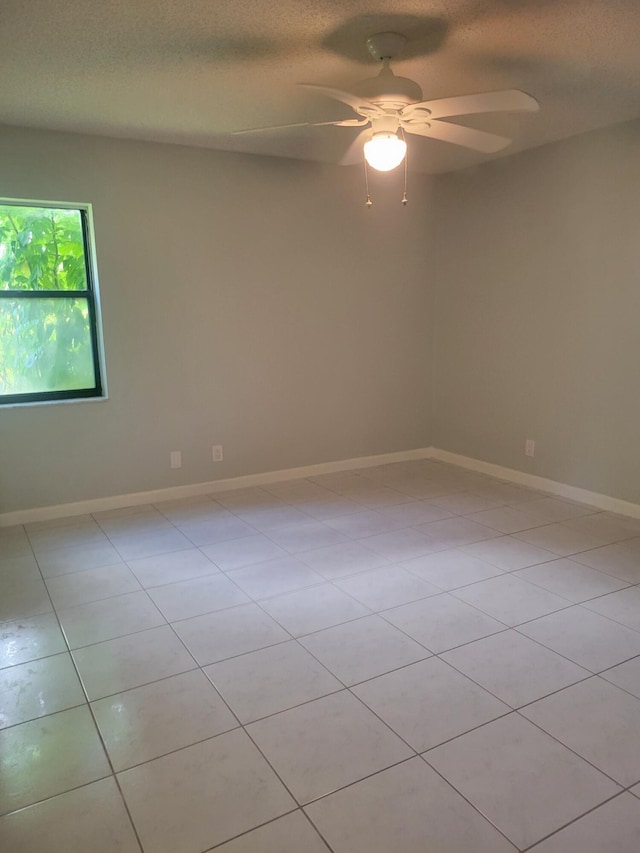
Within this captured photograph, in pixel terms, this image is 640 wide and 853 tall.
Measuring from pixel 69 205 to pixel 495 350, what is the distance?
3065 millimetres

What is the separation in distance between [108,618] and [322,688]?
3.40ft

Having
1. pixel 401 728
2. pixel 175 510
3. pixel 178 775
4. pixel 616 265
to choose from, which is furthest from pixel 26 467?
pixel 616 265

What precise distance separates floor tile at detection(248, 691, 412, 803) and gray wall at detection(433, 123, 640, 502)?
2616 millimetres

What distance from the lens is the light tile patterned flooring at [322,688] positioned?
1.51 m

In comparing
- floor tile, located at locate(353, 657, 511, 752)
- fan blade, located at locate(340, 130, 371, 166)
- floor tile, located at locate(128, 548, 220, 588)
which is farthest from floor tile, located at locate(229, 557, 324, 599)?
fan blade, located at locate(340, 130, 371, 166)

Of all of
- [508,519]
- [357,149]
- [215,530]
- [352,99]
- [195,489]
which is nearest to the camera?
[352,99]

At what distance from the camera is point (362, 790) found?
159 centimetres

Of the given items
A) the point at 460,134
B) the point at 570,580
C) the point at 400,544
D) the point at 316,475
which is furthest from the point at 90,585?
the point at 460,134

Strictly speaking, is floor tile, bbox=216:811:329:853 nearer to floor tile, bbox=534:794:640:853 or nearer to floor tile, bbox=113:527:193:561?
floor tile, bbox=534:794:640:853

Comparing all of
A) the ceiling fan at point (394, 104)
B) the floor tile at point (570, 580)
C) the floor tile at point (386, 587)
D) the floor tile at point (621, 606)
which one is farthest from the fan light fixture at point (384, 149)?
the floor tile at point (621, 606)

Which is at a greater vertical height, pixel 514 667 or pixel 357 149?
pixel 357 149

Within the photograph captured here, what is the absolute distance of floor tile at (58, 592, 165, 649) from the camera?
2.39 meters

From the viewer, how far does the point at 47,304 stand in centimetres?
364

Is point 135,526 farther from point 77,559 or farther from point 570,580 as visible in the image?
point 570,580
